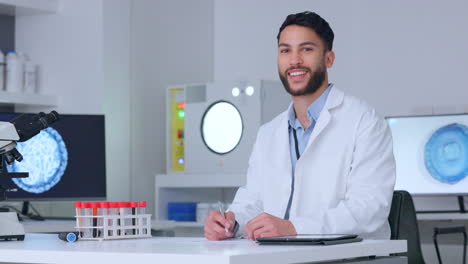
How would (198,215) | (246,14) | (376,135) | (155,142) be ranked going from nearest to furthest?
(376,135) < (198,215) < (155,142) < (246,14)

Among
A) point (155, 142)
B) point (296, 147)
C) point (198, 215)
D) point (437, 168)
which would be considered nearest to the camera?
point (296, 147)

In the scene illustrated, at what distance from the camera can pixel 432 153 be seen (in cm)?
451

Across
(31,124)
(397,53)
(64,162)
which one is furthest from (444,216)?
(31,124)

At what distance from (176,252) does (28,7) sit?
11.1 ft

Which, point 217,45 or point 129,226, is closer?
point 129,226

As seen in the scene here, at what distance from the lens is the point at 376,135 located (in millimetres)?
2322

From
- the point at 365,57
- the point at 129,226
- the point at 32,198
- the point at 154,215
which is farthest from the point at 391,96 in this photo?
the point at 129,226

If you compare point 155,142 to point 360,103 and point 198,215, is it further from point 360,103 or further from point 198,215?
point 360,103

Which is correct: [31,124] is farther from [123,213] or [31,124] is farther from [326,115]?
[326,115]

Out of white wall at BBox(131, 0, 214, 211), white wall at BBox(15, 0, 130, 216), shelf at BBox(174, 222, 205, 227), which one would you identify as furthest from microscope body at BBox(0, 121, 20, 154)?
white wall at BBox(131, 0, 214, 211)

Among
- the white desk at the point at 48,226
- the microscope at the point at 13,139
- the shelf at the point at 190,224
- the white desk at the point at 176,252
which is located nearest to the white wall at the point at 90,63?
the shelf at the point at 190,224

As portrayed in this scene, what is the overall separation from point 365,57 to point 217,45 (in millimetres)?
1114

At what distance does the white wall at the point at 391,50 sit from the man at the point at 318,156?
2.44 m

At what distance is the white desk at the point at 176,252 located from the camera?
1491mm
